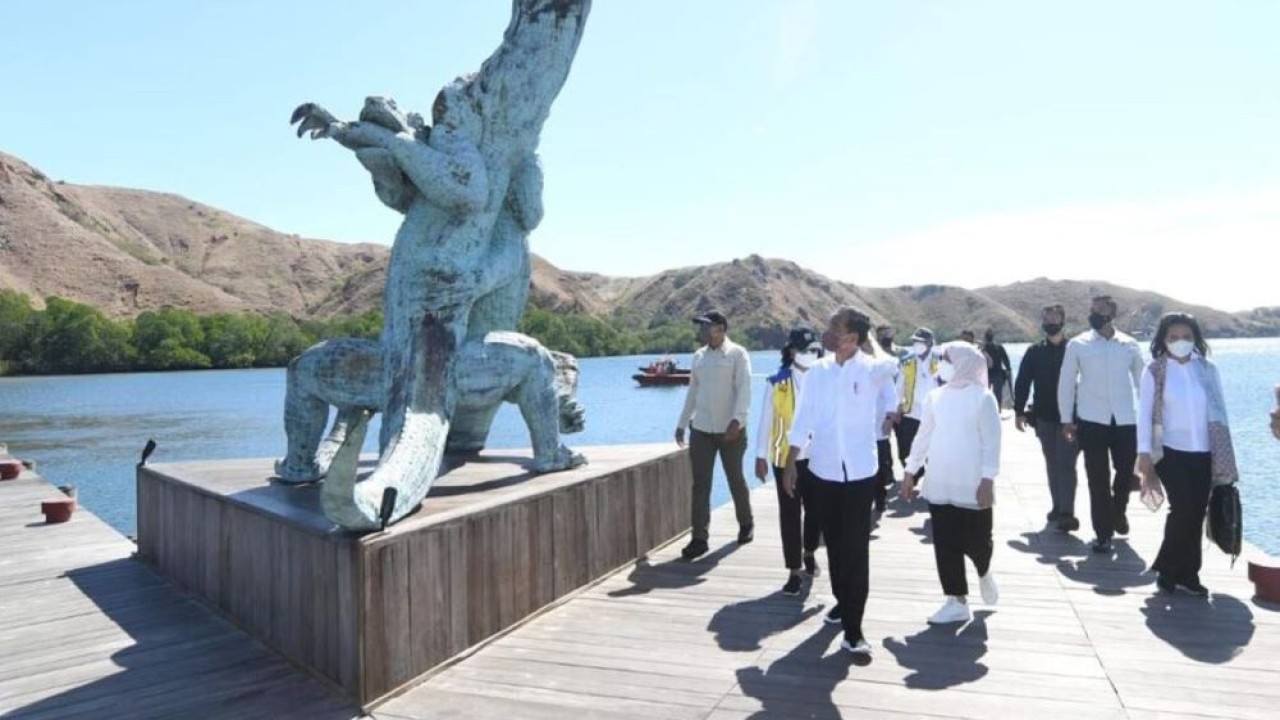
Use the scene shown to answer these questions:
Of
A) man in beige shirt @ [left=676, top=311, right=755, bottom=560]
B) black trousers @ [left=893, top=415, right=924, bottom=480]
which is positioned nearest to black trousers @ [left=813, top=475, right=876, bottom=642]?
man in beige shirt @ [left=676, top=311, right=755, bottom=560]

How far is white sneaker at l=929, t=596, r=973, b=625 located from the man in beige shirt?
1823mm

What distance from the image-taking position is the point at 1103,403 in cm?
638

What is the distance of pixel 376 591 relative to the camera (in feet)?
12.2

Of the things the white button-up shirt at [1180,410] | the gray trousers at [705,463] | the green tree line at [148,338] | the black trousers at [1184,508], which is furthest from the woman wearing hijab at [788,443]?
the green tree line at [148,338]

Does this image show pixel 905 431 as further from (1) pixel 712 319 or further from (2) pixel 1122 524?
(1) pixel 712 319

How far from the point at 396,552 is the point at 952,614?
2.95 meters

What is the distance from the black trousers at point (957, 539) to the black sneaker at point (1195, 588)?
4.45 feet

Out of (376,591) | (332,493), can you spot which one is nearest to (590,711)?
(376,591)

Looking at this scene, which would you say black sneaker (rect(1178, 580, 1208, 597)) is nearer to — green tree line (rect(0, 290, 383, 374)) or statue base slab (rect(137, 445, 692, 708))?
statue base slab (rect(137, 445, 692, 708))

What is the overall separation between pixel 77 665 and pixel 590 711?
2.77m

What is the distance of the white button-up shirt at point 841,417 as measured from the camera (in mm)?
4266

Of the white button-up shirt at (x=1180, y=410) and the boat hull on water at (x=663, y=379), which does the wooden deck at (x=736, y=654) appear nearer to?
the white button-up shirt at (x=1180, y=410)

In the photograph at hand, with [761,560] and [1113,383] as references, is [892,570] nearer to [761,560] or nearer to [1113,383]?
[761,560]

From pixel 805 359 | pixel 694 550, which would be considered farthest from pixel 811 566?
pixel 805 359
